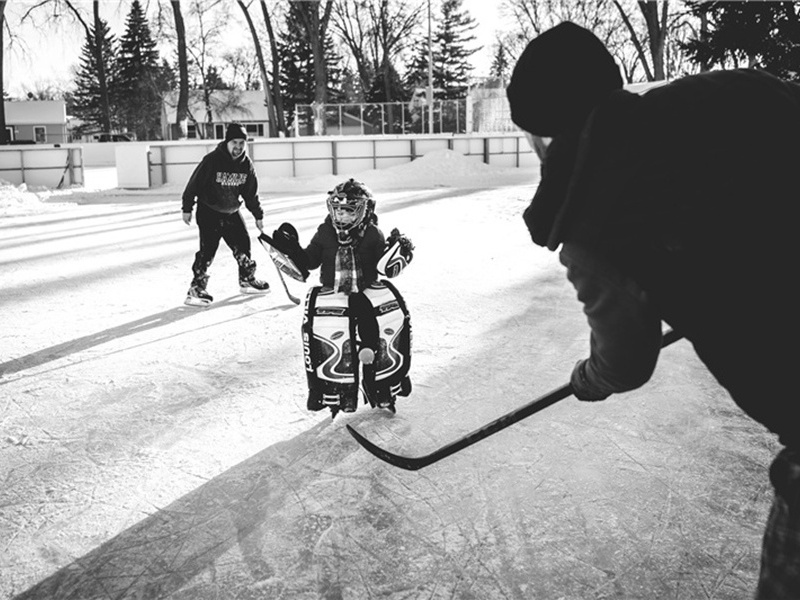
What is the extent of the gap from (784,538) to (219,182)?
623cm

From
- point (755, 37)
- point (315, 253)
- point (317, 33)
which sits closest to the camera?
point (315, 253)

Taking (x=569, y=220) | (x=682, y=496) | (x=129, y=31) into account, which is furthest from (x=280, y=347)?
(x=129, y=31)

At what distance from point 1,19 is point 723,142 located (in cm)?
2961

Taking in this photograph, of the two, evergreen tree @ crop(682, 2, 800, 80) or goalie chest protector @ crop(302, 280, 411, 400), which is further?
evergreen tree @ crop(682, 2, 800, 80)

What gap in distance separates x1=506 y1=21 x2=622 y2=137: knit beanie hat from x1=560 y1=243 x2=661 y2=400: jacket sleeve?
9.5 inches

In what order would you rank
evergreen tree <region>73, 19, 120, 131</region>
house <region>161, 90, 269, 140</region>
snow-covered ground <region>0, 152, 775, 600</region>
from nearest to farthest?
snow-covered ground <region>0, 152, 775, 600</region> < house <region>161, 90, 269, 140</region> < evergreen tree <region>73, 19, 120, 131</region>

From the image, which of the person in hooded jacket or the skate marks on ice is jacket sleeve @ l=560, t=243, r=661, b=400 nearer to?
the person in hooded jacket

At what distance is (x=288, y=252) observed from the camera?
3.87m

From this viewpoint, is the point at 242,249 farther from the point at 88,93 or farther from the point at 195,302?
the point at 88,93

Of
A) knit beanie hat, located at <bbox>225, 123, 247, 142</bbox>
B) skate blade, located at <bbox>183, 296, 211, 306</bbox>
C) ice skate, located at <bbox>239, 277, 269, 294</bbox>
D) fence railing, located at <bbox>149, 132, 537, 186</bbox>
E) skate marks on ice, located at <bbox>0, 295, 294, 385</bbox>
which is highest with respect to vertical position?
fence railing, located at <bbox>149, 132, 537, 186</bbox>

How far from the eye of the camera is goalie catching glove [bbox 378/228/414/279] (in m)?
3.82

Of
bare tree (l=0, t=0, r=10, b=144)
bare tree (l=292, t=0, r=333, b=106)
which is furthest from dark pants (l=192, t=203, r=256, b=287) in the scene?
bare tree (l=292, t=0, r=333, b=106)

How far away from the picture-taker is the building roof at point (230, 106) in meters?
54.4

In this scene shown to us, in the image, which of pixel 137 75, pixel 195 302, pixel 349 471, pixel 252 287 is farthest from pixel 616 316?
pixel 137 75
